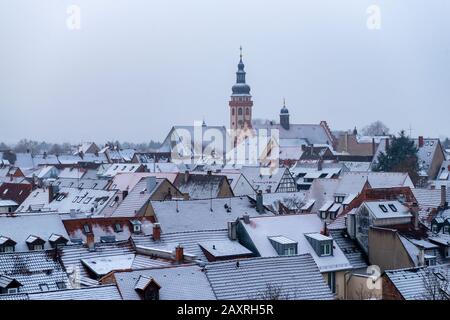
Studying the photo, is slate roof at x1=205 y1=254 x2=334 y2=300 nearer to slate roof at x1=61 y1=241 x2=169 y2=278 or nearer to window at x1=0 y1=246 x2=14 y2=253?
slate roof at x1=61 y1=241 x2=169 y2=278

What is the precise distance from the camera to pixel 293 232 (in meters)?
8.09

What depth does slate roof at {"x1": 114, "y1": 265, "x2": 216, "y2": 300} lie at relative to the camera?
4668mm

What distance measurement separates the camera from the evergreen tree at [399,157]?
1708 cm

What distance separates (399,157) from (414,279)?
12.3 metres

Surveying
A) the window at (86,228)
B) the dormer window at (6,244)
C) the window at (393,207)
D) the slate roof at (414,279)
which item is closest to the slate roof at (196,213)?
the window at (86,228)

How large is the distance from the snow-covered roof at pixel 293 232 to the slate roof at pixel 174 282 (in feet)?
8.61

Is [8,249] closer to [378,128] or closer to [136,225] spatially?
[136,225]

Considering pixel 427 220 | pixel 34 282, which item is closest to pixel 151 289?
pixel 34 282

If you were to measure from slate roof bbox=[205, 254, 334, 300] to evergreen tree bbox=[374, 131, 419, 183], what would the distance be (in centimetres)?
1162

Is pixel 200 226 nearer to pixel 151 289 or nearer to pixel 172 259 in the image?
pixel 172 259

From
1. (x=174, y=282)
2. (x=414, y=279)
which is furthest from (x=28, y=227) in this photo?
(x=414, y=279)

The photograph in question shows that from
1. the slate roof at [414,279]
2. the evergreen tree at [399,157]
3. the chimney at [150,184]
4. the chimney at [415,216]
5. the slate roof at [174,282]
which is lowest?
the evergreen tree at [399,157]

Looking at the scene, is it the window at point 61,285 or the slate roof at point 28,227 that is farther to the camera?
the slate roof at point 28,227

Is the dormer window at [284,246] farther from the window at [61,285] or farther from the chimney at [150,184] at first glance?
the chimney at [150,184]
